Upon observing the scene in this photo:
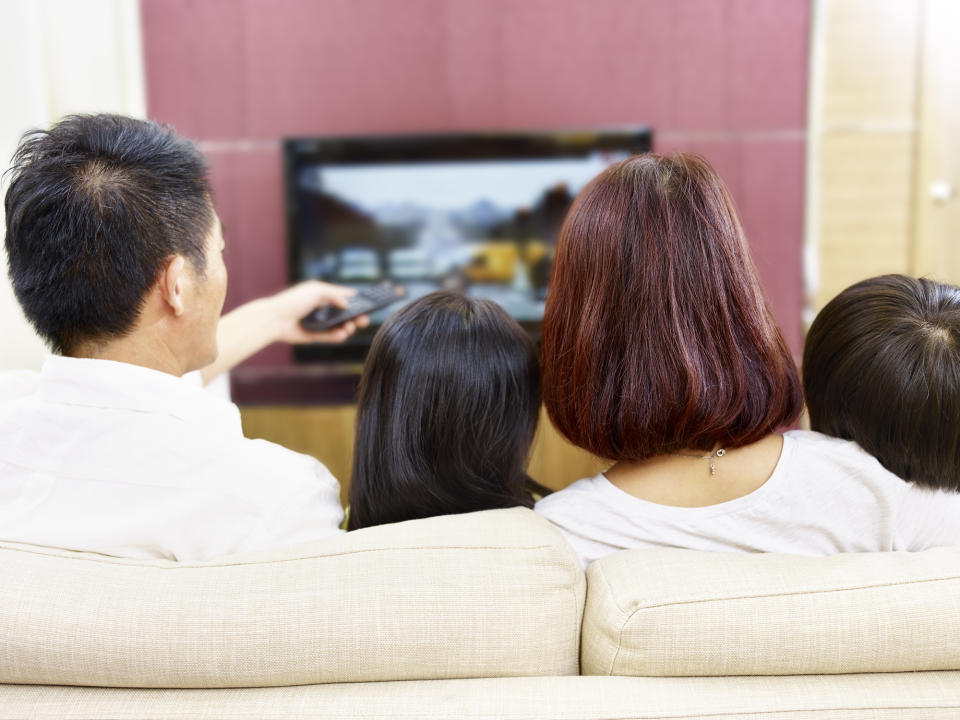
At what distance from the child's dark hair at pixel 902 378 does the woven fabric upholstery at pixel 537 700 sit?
27 centimetres

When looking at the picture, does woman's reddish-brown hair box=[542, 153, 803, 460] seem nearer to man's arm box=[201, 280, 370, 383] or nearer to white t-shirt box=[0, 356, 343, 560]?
white t-shirt box=[0, 356, 343, 560]

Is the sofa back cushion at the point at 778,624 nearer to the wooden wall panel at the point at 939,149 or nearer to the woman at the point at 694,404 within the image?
the woman at the point at 694,404

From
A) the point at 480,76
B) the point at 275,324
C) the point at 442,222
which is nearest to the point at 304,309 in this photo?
the point at 275,324

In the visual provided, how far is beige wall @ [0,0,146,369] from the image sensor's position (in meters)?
2.66

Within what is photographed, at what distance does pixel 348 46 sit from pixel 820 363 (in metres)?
2.64

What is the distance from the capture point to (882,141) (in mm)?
3162

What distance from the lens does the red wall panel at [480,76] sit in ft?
10.1

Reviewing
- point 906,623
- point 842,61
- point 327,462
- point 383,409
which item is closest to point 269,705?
point 383,409

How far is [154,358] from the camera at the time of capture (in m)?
1.01

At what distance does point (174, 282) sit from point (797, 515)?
0.77 meters

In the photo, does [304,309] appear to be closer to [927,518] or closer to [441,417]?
[441,417]

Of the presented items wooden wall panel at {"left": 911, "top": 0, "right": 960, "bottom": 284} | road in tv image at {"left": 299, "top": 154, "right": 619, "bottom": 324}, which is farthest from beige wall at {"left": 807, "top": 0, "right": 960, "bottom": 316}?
road in tv image at {"left": 299, "top": 154, "right": 619, "bottom": 324}

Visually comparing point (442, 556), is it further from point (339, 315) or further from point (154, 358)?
point (339, 315)

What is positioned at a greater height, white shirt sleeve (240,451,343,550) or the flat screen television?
the flat screen television
